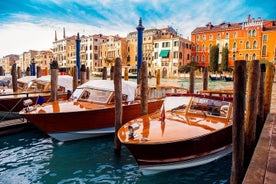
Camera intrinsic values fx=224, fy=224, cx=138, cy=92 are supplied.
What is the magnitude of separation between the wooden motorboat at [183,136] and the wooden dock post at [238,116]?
1.10 metres

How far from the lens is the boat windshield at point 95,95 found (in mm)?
8250

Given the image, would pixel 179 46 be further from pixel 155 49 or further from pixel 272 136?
pixel 272 136

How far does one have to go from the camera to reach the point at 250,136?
4.82 meters

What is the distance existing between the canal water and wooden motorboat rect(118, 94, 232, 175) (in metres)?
0.26

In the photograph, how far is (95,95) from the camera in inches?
333

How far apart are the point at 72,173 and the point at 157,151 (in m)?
2.28

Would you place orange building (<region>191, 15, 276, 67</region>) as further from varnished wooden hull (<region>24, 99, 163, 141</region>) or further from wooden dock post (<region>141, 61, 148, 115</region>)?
varnished wooden hull (<region>24, 99, 163, 141</region>)

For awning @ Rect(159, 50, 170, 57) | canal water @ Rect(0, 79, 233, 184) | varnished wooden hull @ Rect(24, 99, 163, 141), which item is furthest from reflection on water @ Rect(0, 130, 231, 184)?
awning @ Rect(159, 50, 170, 57)

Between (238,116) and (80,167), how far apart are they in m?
4.13

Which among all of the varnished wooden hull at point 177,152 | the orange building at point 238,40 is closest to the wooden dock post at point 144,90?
the varnished wooden hull at point 177,152

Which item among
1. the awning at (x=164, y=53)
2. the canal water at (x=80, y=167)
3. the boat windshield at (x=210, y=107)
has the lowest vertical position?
the canal water at (x=80, y=167)

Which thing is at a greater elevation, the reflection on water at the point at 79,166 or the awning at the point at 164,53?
the awning at the point at 164,53

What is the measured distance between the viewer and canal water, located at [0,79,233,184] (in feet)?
17.4

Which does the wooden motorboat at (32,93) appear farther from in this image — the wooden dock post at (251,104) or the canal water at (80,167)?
the wooden dock post at (251,104)
